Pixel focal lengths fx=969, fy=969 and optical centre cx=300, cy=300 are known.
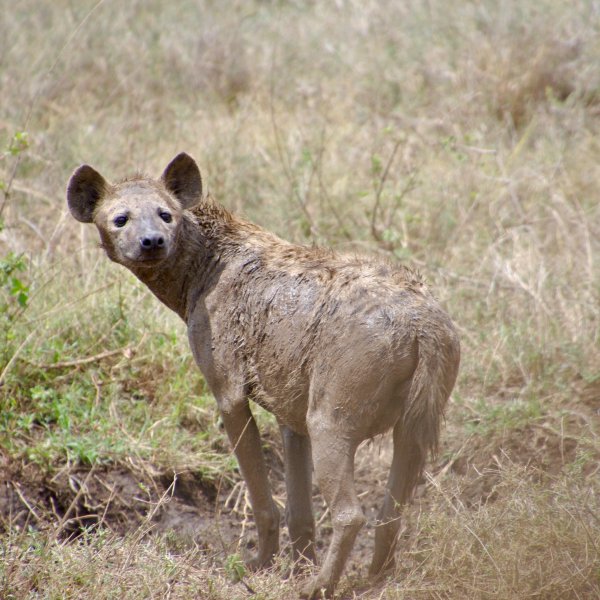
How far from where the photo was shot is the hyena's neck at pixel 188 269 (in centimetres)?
476

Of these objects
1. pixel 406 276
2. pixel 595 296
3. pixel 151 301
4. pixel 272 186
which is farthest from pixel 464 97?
pixel 406 276

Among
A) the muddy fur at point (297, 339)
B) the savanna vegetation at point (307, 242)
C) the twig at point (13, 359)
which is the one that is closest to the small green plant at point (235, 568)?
the savanna vegetation at point (307, 242)

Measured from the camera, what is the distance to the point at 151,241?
172 inches

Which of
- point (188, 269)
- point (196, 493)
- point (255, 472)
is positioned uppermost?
point (188, 269)

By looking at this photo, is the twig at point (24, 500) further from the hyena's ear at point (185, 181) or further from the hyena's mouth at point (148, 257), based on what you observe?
the hyena's ear at point (185, 181)

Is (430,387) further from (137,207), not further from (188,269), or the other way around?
(137,207)

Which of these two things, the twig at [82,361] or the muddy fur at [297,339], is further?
the twig at [82,361]

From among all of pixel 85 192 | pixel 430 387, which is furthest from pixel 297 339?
pixel 85 192

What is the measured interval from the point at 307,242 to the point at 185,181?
2.56 m

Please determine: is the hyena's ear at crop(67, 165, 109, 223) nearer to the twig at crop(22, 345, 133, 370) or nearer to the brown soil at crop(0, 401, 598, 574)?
the twig at crop(22, 345, 133, 370)

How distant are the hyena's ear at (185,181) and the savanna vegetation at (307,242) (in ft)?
3.40

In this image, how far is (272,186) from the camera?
26.1 feet

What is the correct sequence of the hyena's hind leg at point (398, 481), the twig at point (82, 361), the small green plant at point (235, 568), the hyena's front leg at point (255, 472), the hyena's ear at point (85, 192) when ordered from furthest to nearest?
1. the twig at point (82, 361)
2. the hyena's ear at point (85, 192)
3. the hyena's front leg at point (255, 472)
4. the small green plant at point (235, 568)
5. the hyena's hind leg at point (398, 481)

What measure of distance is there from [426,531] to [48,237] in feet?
13.0
